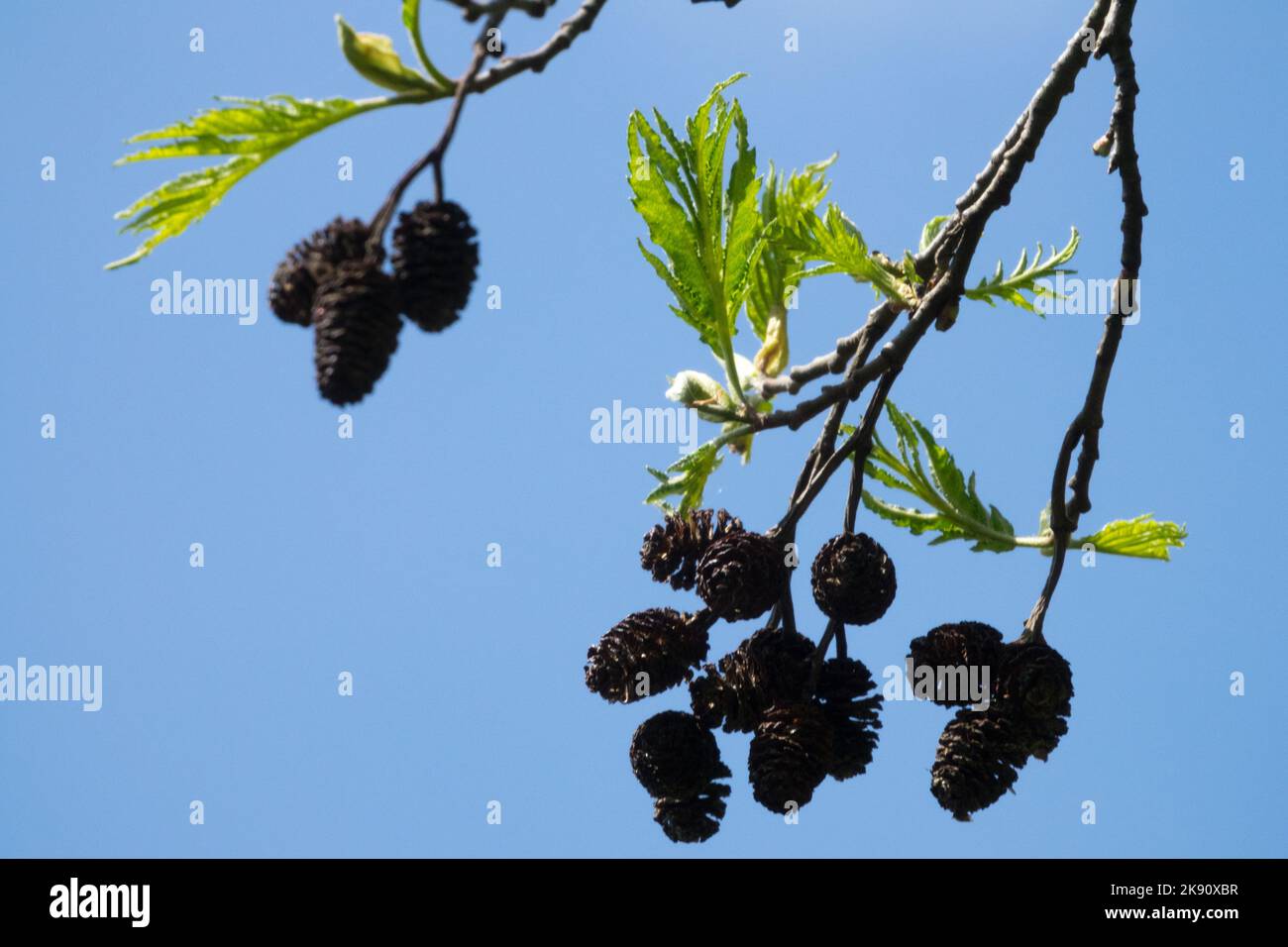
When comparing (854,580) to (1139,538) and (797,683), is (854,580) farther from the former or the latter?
(1139,538)

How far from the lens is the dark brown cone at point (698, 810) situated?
87.4 inches

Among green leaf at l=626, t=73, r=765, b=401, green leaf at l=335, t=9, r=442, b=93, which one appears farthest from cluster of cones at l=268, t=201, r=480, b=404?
green leaf at l=626, t=73, r=765, b=401

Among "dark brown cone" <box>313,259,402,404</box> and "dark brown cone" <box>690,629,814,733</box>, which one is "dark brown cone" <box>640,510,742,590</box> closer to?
"dark brown cone" <box>690,629,814,733</box>

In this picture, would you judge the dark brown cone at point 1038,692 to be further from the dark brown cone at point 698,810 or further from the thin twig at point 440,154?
the thin twig at point 440,154

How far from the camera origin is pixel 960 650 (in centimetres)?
226

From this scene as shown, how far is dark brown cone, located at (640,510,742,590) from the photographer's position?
2377mm

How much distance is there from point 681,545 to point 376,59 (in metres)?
1.04

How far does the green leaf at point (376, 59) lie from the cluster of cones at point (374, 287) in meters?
0.13

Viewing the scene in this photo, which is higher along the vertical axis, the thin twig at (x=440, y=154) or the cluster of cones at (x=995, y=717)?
the thin twig at (x=440, y=154)

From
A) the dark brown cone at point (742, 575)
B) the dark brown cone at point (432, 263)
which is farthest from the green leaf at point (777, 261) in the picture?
the dark brown cone at point (432, 263)

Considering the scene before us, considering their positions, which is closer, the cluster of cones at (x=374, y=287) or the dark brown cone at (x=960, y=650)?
the cluster of cones at (x=374, y=287)

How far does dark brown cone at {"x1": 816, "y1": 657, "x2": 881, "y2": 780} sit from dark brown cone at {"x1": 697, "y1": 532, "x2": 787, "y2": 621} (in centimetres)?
14

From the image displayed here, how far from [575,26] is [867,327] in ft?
3.16

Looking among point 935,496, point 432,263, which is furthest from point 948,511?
point 432,263
